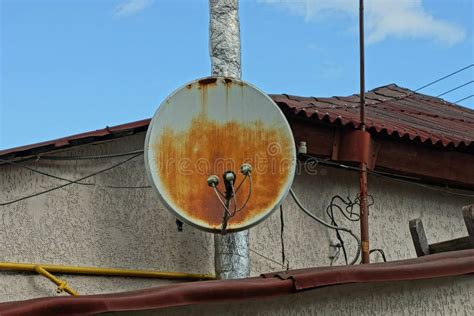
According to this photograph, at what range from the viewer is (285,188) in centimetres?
674

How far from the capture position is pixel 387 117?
10039 mm

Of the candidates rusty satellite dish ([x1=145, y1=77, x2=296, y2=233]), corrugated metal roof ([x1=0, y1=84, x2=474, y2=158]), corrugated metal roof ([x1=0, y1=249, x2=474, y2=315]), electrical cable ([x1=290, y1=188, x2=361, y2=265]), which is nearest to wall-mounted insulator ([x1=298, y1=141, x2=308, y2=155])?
corrugated metal roof ([x1=0, y1=84, x2=474, y2=158])

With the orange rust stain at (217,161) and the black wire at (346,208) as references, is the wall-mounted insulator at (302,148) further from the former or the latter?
the orange rust stain at (217,161)

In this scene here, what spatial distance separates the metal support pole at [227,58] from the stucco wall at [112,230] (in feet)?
1.61

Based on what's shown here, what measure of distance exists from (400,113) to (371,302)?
5.87m

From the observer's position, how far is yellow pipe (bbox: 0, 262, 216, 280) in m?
7.04

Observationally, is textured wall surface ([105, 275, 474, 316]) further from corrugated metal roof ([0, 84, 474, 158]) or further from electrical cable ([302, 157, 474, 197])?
electrical cable ([302, 157, 474, 197])

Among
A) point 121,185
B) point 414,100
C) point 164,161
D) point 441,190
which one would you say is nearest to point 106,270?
point 121,185

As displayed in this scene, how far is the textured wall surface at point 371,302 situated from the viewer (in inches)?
195

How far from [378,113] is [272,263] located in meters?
2.89

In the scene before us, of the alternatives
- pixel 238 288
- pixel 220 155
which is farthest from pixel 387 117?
pixel 238 288

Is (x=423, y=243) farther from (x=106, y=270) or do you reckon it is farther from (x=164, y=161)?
(x=106, y=270)

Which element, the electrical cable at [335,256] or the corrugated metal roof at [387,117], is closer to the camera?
the corrugated metal roof at [387,117]

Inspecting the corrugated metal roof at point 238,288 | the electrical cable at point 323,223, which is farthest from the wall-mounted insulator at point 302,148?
the corrugated metal roof at point 238,288
